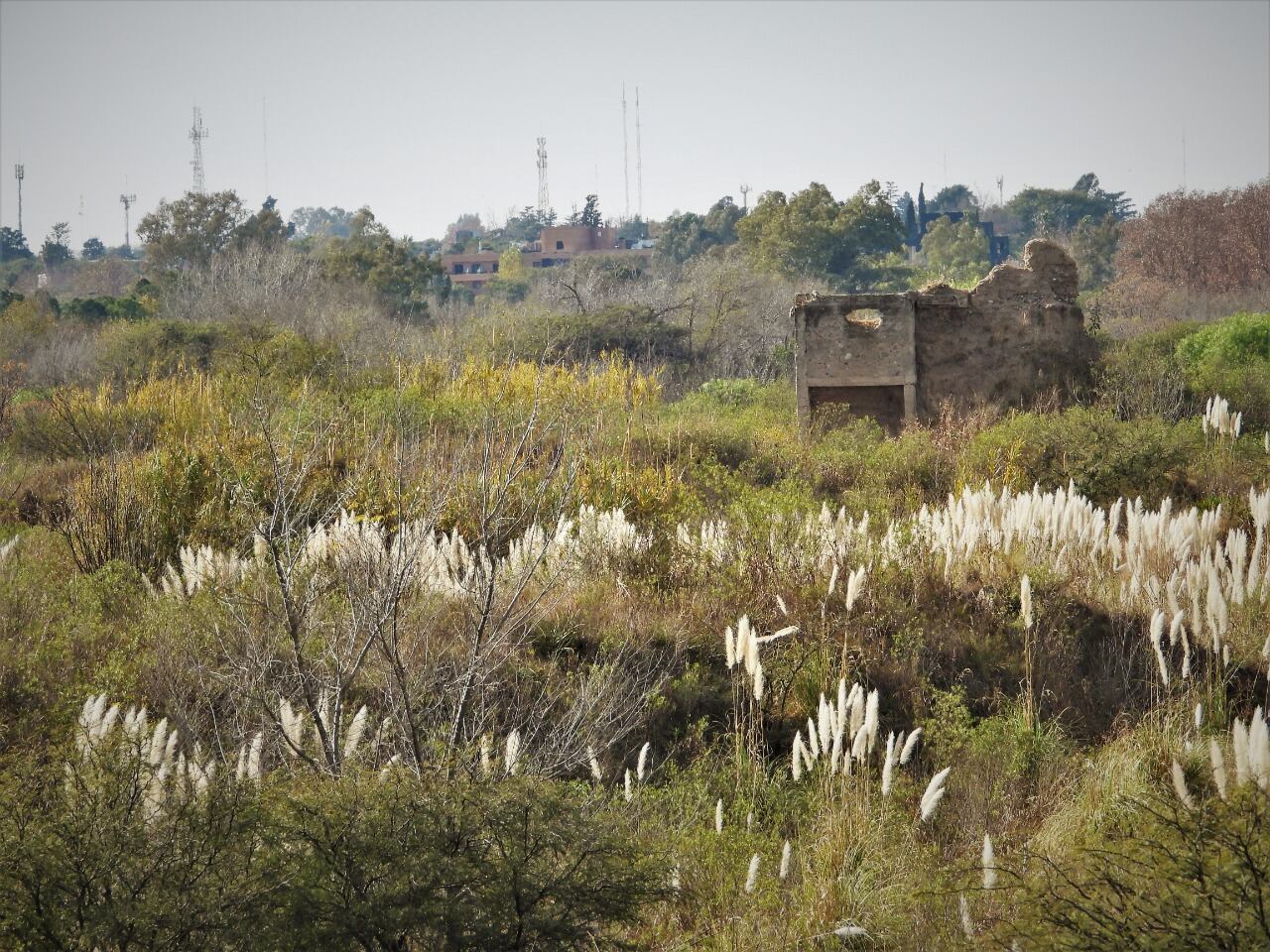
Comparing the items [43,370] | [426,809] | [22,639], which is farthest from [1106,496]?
[43,370]

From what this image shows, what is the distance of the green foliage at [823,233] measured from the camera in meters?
47.8

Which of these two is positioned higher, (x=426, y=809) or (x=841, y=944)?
(x=426, y=809)

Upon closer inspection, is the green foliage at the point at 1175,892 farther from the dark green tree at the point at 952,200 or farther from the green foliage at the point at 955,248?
the dark green tree at the point at 952,200

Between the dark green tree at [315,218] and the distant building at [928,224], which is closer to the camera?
the distant building at [928,224]

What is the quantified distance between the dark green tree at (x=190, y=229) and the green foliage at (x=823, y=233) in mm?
21254

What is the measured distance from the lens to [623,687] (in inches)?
257

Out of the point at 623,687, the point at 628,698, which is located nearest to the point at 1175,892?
the point at 623,687

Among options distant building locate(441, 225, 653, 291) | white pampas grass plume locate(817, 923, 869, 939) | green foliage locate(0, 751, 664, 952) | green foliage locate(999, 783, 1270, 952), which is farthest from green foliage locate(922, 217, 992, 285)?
green foliage locate(0, 751, 664, 952)

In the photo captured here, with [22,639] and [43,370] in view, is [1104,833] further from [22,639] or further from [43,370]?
[43,370]

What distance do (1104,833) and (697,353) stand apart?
90.1 feet

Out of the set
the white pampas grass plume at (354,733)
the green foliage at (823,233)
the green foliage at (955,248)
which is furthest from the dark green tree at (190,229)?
the white pampas grass plume at (354,733)

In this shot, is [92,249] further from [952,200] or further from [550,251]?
[952,200]

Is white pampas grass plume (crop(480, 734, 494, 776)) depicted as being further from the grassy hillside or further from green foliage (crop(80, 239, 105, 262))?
green foliage (crop(80, 239, 105, 262))

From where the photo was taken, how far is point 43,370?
26.2 metres
